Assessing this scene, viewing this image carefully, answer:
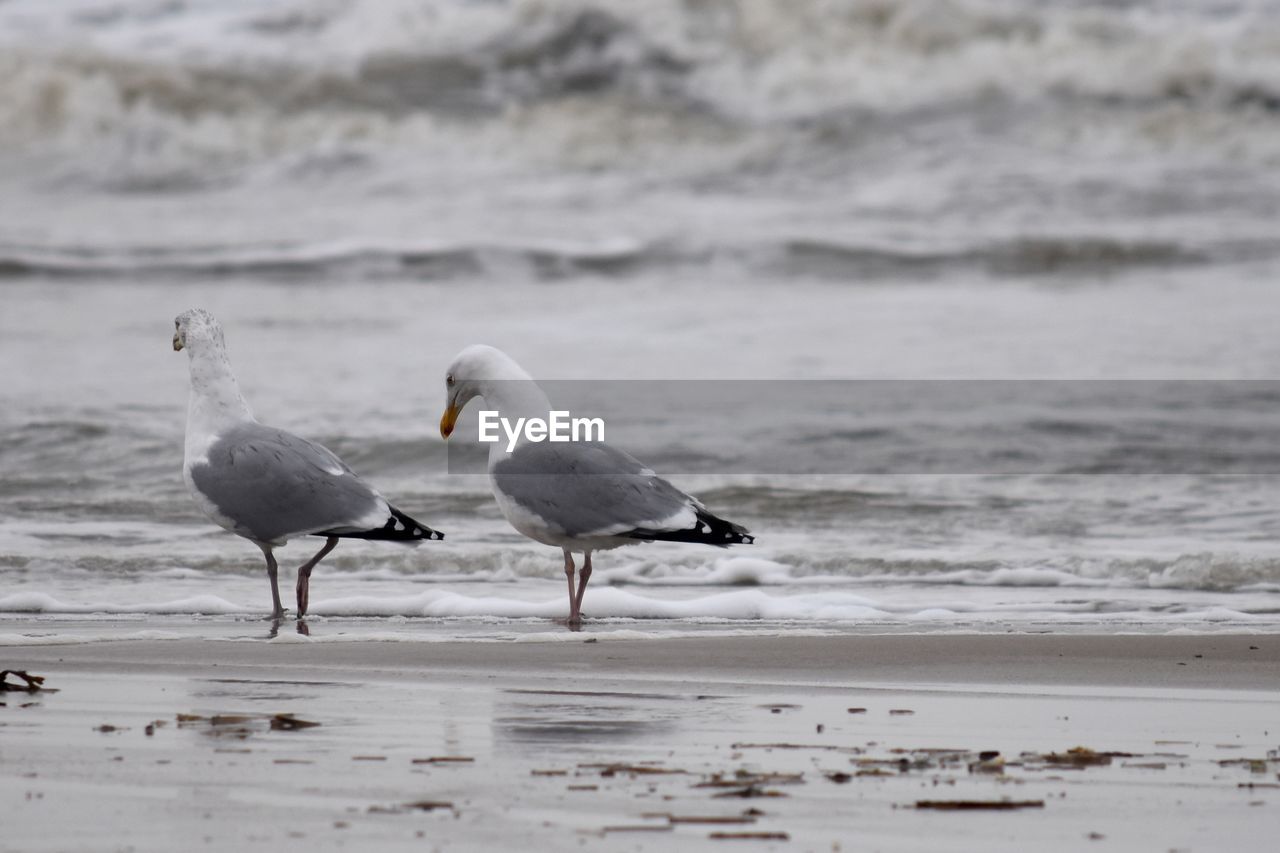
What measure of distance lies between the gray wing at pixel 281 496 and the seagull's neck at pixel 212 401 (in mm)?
234

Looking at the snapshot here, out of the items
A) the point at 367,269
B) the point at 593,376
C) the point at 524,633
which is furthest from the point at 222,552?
the point at 367,269

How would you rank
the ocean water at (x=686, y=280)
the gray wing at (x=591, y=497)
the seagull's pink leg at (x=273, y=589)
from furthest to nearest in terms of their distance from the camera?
the ocean water at (x=686, y=280) < the gray wing at (x=591, y=497) < the seagull's pink leg at (x=273, y=589)

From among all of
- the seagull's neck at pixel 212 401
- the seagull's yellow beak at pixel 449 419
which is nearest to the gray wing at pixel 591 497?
the seagull's yellow beak at pixel 449 419

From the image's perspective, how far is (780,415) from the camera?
9.80 metres

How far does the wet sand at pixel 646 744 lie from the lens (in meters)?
2.59

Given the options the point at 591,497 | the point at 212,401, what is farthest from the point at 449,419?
the point at 591,497

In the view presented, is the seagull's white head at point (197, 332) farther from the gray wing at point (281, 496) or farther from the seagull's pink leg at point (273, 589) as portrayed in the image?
the seagull's pink leg at point (273, 589)

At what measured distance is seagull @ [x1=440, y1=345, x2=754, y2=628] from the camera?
5.64 m

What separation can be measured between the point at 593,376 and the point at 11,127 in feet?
34.2

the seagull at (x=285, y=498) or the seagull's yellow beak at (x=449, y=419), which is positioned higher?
the seagull's yellow beak at (x=449, y=419)

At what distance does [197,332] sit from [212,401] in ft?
1.07

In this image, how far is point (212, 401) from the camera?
6.09 metres

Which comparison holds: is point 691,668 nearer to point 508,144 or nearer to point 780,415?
point 780,415

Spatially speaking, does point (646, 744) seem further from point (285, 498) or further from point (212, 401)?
point (212, 401)
